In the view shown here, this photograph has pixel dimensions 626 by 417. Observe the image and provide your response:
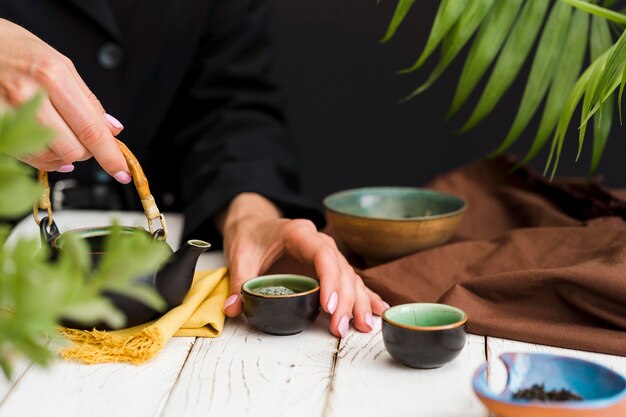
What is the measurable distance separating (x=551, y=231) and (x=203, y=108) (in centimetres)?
80

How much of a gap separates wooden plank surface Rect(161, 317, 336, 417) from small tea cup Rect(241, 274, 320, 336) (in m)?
0.02

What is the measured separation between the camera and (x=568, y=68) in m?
1.34

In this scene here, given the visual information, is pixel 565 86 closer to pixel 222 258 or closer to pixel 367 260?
pixel 367 260

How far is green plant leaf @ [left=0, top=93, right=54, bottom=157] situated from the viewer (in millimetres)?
398

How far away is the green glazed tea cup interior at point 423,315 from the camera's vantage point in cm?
99

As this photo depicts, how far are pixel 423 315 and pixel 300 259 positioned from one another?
272 mm

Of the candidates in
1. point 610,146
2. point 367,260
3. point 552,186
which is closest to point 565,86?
point 552,186

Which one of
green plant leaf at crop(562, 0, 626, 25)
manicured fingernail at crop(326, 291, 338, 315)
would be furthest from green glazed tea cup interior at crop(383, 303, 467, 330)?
green plant leaf at crop(562, 0, 626, 25)

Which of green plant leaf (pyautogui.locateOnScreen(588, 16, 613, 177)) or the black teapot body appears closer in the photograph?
the black teapot body

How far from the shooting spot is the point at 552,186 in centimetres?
158

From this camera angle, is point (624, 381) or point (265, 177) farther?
point (265, 177)

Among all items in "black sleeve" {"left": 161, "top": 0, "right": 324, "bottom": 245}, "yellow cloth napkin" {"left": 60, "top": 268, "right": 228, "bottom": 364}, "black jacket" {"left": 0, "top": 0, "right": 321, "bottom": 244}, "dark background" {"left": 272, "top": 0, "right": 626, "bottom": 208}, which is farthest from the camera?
"dark background" {"left": 272, "top": 0, "right": 626, "bottom": 208}

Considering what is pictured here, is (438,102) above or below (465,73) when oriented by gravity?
below

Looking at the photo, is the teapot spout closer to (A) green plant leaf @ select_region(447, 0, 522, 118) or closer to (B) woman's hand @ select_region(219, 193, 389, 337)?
(B) woman's hand @ select_region(219, 193, 389, 337)
